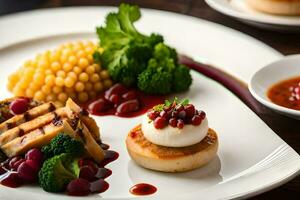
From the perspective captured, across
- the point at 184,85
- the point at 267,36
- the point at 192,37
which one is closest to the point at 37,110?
the point at 184,85

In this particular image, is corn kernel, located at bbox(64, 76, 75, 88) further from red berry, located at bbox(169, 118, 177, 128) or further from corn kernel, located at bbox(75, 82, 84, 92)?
red berry, located at bbox(169, 118, 177, 128)

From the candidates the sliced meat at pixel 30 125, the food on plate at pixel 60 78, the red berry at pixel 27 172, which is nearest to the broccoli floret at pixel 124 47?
the food on plate at pixel 60 78

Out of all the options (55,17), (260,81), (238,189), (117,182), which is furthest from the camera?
(55,17)

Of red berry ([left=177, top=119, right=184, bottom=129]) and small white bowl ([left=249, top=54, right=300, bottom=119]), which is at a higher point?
red berry ([left=177, top=119, right=184, bottom=129])

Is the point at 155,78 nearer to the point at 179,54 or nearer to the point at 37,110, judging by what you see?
the point at 179,54

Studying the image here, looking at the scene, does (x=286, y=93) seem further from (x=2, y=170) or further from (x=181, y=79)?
(x=2, y=170)

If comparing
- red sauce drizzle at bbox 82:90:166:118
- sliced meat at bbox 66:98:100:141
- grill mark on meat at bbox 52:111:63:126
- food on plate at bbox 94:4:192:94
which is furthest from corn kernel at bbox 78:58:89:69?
grill mark on meat at bbox 52:111:63:126
